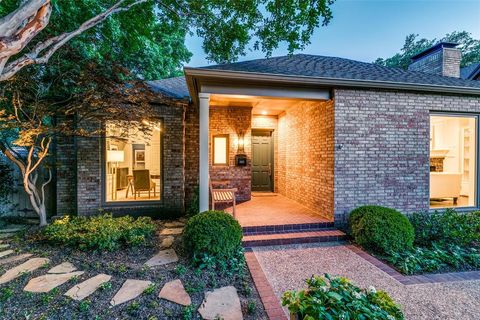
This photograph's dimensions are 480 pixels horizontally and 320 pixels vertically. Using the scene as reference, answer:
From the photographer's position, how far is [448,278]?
3070 millimetres

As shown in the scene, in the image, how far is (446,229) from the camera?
4.18 meters

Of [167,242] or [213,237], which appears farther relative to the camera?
[167,242]

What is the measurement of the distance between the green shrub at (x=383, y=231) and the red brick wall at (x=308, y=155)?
2.76 feet

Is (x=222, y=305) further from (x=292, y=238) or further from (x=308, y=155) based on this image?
(x=308, y=155)

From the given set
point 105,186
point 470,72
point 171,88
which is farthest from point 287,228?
point 470,72

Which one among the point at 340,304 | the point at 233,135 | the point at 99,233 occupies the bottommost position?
the point at 99,233

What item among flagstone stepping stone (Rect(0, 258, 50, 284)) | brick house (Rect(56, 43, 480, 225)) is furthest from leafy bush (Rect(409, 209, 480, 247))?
flagstone stepping stone (Rect(0, 258, 50, 284))

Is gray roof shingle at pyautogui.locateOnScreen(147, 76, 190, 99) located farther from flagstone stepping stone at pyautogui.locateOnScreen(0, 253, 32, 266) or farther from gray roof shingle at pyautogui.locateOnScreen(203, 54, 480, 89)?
flagstone stepping stone at pyautogui.locateOnScreen(0, 253, 32, 266)

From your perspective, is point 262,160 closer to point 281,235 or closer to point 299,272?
point 281,235

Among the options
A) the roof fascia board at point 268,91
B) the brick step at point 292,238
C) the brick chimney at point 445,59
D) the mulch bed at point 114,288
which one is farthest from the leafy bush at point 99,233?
the brick chimney at point 445,59

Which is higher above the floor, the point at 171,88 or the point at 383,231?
the point at 171,88

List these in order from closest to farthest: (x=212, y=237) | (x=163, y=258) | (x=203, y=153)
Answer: (x=212, y=237) → (x=163, y=258) → (x=203, y=153)

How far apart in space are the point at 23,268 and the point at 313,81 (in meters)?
5.60

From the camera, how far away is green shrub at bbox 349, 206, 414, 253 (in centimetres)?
373
